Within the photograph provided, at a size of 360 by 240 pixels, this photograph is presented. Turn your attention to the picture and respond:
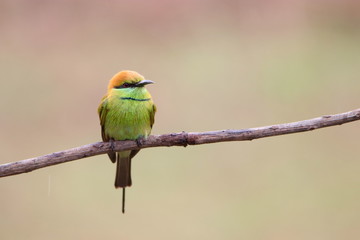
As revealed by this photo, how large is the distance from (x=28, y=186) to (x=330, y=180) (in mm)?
1884

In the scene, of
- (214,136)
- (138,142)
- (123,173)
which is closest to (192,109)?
(123,173)

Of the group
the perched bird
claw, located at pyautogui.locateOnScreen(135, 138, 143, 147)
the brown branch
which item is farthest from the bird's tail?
the brown branch

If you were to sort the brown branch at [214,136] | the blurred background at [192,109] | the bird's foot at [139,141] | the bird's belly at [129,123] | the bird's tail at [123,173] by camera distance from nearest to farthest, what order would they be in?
1. the brown branch at [214,136]
2. the bird's foot at [139,141]
3. the bird's belly at [129,123]
4. the bird's tail at [123,173]
5. the blurred background at [192,109]

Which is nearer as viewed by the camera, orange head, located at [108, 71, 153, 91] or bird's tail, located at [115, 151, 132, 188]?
orange head, located at [108, 71, 153, 91]

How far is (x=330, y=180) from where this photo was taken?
322 centimetres

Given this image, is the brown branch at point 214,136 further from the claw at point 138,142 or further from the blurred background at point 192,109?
the blurred background at point 192,109

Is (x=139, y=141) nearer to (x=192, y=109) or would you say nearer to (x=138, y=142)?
(x=138, y=142)

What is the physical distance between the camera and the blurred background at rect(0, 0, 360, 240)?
10.4 feet

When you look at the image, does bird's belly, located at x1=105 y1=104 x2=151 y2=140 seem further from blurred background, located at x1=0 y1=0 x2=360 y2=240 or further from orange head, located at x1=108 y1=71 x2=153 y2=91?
blurred background, located at x1=0 y1=0 x2=360 y2=240

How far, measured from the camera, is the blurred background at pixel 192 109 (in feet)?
10.4

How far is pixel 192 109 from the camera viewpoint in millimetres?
3453

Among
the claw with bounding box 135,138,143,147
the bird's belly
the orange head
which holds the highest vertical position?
the orange head

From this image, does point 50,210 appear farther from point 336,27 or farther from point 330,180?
point 336,27

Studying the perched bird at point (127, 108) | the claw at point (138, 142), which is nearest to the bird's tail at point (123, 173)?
the perched bird at point (127, 108)
